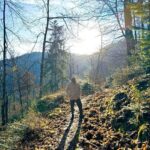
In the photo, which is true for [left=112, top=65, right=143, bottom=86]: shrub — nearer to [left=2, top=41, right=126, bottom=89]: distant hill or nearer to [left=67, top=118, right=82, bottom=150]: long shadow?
[left=2, top=41, right=126, bottom=89]: distant hill

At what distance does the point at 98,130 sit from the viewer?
1242 centimetres

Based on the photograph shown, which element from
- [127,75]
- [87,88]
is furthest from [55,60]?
[127,75]

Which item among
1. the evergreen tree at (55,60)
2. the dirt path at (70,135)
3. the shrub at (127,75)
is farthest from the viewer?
the evergreen tree at (55,60)

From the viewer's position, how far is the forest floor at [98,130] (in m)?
10.5

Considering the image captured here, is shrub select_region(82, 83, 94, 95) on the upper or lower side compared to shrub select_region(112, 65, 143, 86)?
lower

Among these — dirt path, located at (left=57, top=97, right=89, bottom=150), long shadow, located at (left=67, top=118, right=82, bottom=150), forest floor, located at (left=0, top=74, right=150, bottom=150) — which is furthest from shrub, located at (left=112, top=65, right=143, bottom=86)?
long shadow, located at (left=67, top=118, right=82, bottom=150)

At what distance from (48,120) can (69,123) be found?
1691mm

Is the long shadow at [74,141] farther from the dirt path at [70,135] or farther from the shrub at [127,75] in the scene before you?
the shrub at [127,75]

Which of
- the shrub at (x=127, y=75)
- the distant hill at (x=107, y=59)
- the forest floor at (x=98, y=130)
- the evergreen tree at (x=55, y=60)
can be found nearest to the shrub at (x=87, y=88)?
the distant hill at (x=107, y=59)

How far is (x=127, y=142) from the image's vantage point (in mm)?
10180

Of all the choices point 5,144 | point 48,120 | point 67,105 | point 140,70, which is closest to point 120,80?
point 140,70

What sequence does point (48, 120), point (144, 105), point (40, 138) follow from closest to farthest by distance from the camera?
point (144, 105)
point (40, 138)
point (48, 120)

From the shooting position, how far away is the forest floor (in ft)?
34.5

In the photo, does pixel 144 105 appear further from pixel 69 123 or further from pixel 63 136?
pixel 69 123
